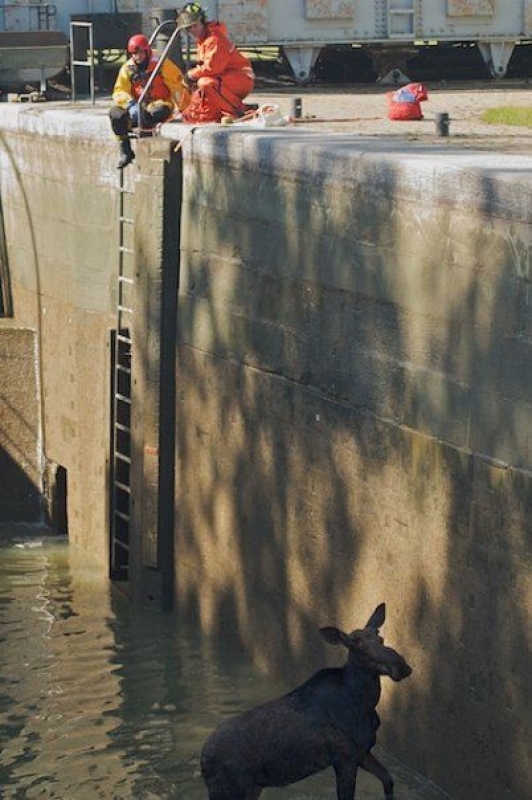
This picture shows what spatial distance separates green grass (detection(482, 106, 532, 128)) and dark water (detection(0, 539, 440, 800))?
193 inches

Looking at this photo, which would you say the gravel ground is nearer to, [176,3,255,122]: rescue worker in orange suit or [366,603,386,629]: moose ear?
[176,3,255,122]: rescue worker in orange suit

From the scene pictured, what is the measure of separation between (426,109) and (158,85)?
14.6 feet

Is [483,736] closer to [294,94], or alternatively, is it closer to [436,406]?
[436,406]

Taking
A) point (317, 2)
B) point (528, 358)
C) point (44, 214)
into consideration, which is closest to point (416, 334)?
point (528, 358)

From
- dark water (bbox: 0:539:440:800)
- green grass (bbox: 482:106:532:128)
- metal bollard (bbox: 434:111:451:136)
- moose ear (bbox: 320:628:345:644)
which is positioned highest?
metal bollard (bbox: 434:111:451:136)

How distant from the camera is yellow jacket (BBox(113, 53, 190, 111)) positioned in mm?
17125

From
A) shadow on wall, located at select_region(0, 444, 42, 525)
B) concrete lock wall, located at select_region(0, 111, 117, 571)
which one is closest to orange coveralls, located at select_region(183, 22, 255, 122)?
concrete lock wall, located at select_region(0, 111, 117, 571)

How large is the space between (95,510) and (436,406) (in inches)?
255

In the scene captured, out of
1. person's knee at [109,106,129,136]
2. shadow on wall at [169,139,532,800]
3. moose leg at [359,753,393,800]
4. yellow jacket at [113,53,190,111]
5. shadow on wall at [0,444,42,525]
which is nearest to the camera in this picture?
moose leg at [359,753,393,800]

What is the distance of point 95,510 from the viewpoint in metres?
17.2

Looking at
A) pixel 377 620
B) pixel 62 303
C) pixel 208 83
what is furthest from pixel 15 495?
pixel 377 620

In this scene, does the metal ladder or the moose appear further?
the metal ladder

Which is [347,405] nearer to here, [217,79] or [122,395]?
[122,395]

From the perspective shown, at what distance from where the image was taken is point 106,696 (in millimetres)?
13875
